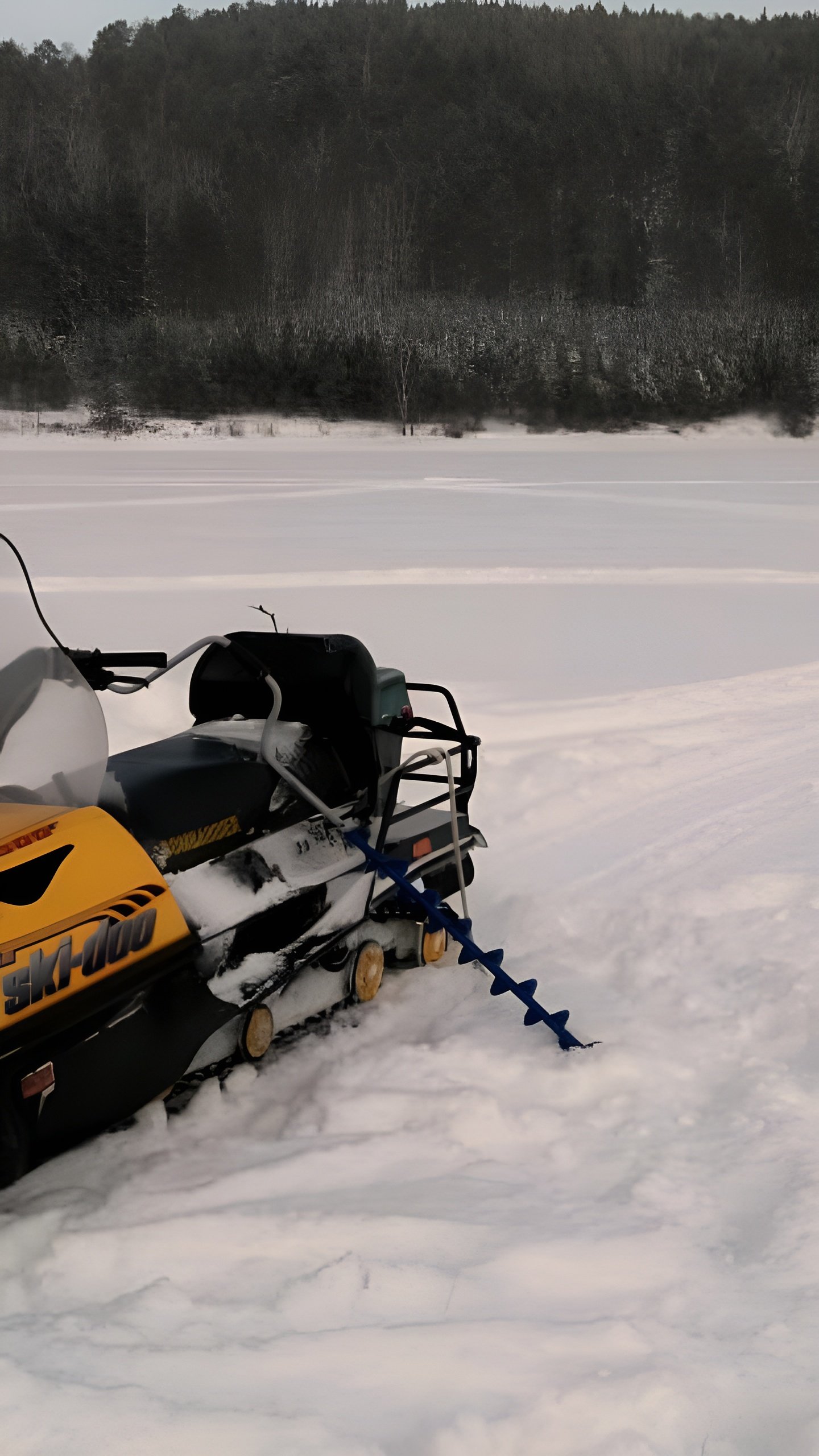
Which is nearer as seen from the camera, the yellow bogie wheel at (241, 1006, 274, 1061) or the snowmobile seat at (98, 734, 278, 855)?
the snowmobile seat at (98, 734, 278, 855)

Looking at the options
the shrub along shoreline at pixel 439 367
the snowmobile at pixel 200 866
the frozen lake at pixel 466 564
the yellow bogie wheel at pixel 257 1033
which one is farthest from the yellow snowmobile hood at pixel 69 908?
the shrub along shoreline at pixel 439 367

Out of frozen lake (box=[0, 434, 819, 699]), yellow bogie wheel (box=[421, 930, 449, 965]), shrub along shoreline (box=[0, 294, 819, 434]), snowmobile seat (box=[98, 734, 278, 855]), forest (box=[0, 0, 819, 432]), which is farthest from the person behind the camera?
forest (box=[0, 0, 819, 432])

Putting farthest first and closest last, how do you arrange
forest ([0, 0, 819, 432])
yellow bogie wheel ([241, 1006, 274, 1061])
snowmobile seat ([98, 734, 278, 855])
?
forest ([0, 0, 819, 432]) → yellow bogie wheel ([241, 1006, 274, 1061]) → snowmobile seat ([98, 734, 278, 855])

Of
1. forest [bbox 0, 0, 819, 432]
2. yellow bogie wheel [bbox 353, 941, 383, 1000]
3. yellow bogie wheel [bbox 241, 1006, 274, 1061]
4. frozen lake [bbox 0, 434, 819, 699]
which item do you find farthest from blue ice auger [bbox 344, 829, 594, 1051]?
forest [bbox 0, 0, 819, 432]

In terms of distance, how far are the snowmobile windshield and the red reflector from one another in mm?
412

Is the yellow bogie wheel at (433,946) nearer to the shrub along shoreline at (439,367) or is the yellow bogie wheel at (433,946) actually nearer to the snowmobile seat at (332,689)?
the snowmobile seat at (332,689)

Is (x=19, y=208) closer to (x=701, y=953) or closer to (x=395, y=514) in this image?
(x=395, y=514)

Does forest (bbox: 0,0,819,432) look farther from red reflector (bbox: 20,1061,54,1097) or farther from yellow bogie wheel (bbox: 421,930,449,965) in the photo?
red reflector (bbox: 20,1061,54,1097)

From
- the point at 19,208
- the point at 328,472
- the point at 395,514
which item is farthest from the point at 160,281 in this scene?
the point at 395,514

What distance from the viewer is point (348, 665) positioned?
263 centimetres

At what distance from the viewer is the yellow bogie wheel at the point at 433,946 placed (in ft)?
9.27

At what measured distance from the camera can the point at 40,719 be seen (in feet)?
6.93

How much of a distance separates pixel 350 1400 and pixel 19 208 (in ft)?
262

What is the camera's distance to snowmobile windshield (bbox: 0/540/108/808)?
2.08 metres
